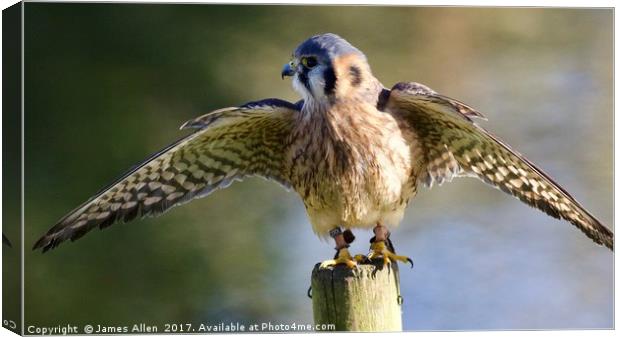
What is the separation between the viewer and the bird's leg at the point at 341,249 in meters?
4.72

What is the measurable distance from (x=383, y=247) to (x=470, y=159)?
0.58 m

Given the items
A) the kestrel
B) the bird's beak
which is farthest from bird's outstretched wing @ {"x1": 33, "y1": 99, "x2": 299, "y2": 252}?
the bird's beak

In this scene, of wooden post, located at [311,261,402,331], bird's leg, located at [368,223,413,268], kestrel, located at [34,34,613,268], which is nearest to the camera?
wooden post, located at [311,261,402,331]

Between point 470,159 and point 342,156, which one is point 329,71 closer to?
point 342,156

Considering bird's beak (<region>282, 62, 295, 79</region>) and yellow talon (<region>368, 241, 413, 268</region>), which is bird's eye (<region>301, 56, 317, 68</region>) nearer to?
bird's beak (<region>282, 62, 295, 79</region>)

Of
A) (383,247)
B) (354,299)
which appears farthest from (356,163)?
(354,299)

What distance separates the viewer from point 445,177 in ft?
16.6

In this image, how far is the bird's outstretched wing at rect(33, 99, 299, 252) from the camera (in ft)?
16.2

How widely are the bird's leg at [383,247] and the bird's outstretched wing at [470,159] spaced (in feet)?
1.03

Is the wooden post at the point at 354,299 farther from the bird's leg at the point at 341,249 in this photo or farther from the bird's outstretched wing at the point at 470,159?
the bird's outstretched wing at the point at 470,159

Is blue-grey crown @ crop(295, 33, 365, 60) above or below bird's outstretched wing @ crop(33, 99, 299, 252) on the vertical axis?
above

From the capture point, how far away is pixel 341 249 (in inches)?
195

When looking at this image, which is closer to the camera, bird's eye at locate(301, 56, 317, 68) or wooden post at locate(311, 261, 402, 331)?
wooden post at locate(311, 261, 402, 331)

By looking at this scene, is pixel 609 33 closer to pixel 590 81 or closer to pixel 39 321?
pixel 590 81
